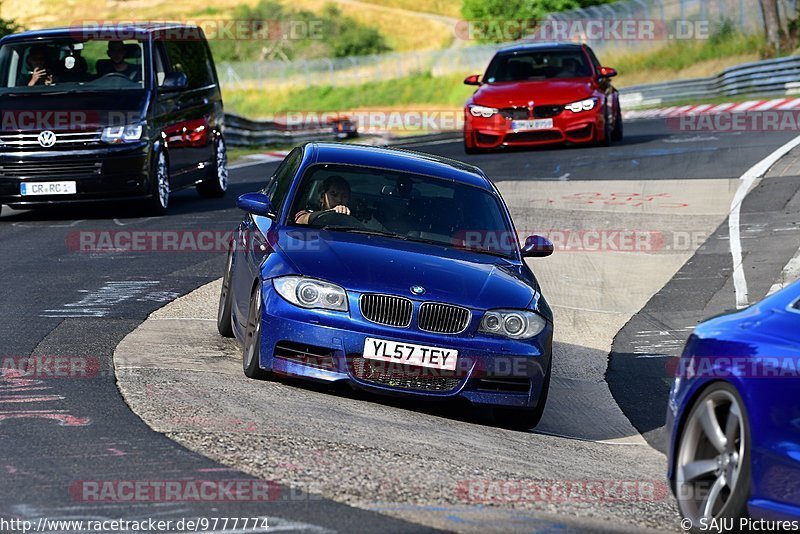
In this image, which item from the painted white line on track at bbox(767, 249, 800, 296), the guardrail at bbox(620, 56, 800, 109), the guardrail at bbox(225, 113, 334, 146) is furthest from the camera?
the guardrail at bbox(620, 56, 800, 109)

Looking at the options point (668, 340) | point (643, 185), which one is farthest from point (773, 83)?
point (668, 340)

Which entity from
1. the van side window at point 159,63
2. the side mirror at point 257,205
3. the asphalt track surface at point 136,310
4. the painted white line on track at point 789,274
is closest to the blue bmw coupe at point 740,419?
the asphalt track surface at point 136,310

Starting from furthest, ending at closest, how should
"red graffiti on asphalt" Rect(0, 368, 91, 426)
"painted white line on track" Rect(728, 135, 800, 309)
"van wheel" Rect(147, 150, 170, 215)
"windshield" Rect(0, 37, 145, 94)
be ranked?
"windshield" Rect(0, 37, 145, 94) < "van wheel" Rect(147, 150, 170, 215) < "painted white line on track" Rect(728, 135, 800, 309) < "red graffiti on asphalt" Rect(0, 368, 91, 426)

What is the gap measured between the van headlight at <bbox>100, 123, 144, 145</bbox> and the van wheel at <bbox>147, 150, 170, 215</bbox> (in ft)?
1.31

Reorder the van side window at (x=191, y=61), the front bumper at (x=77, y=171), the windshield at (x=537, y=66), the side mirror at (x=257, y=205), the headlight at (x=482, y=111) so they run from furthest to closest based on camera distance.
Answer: the windshield at (x=537, y=66) → the headlight at (x=482, y=111) → the van side window at (x=191, y=61) → the front bumper at (x=77, y=171) → the side mirror at (x=257, y=205)

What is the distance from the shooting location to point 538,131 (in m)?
23.1

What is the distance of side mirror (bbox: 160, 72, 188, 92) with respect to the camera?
54.9 ft

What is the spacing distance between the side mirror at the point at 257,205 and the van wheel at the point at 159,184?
7.16 metres

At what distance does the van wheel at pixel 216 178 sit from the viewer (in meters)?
18.9

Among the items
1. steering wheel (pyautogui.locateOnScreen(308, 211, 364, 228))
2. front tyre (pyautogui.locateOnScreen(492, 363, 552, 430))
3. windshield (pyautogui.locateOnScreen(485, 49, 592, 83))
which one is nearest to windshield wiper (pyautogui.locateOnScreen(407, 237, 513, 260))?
steering wheel (pyautogui.locateOnScreen(308, 211, 364, 228))

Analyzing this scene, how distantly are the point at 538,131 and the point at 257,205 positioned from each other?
46.3 ft

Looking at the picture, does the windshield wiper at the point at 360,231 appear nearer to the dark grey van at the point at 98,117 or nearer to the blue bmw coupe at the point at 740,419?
the blue bmw coupe at the point at 740,419

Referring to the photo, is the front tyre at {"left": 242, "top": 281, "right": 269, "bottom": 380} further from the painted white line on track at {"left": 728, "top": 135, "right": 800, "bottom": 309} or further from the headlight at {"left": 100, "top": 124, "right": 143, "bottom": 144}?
the headlight at {"left": 100, "top": 124, "right": 143, "bottom": 144}

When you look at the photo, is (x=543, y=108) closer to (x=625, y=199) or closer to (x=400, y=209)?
(x=625, y=199)
